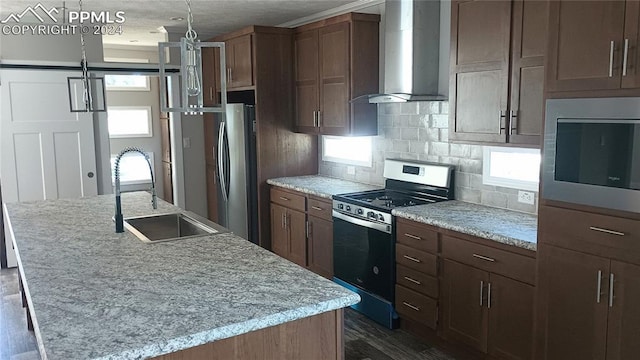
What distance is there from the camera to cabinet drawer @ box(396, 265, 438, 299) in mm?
3393

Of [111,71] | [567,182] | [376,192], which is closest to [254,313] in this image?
[567,182]

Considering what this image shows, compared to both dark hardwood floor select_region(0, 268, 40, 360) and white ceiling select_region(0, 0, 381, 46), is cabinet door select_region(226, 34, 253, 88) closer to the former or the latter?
white ceiling select_region(0, 0, 381, 46)

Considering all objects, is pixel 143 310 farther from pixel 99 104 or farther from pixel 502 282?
pixel 99 104

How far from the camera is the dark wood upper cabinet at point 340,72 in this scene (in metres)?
4.39

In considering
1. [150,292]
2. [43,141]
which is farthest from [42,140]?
[150,292]

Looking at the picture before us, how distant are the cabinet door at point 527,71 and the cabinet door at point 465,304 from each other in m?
0.84

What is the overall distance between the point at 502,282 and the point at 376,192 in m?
1.60

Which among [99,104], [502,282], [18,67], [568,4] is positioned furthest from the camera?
[99,104]

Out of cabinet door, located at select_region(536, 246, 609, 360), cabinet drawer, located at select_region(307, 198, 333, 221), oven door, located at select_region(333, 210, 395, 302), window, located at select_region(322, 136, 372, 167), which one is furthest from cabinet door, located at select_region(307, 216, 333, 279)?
cabinet door, located at select_region(536, 246, 609, 360)

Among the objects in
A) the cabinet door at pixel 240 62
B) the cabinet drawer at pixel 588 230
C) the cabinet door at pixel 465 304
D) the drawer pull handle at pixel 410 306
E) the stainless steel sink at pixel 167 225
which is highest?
the cabinet door at pixel 240 62

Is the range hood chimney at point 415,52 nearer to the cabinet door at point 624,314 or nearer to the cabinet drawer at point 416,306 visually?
the cabinet drawer at point 416,306

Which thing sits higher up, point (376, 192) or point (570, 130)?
point (570, 130)

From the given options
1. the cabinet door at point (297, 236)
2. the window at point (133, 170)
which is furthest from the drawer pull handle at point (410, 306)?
the window at point (133, 170)

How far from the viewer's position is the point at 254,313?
1698mm
